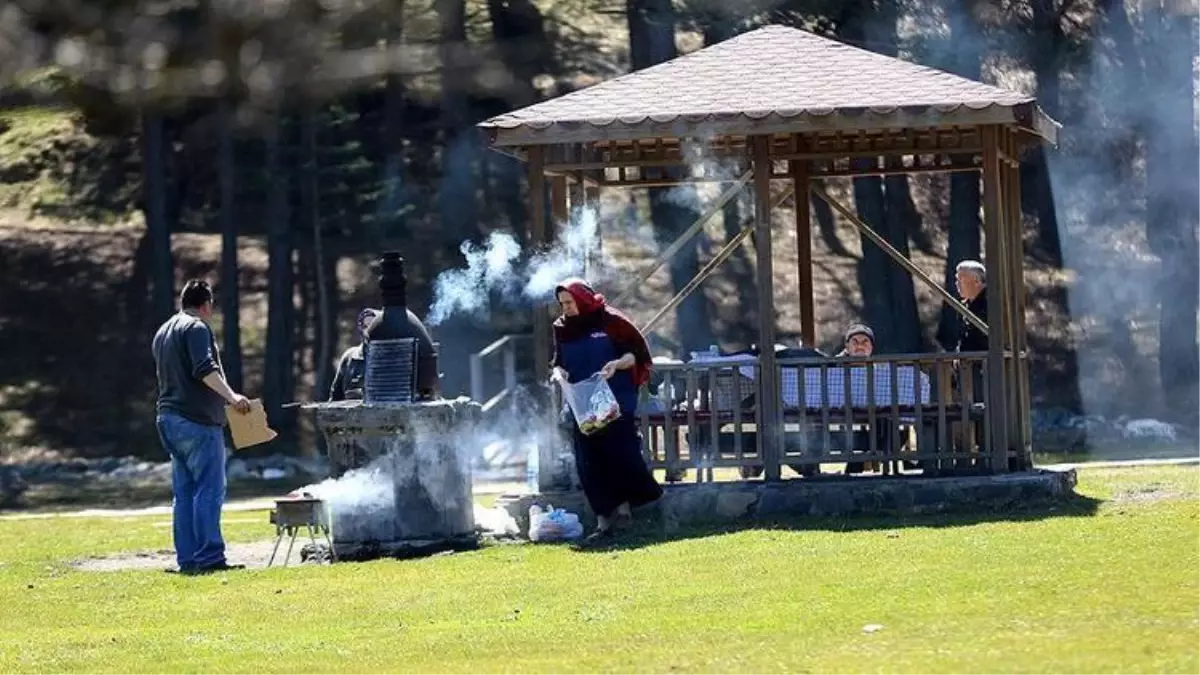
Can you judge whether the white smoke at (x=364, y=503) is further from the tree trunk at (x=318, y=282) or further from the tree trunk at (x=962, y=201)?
the tree trunk at (x=318, y=282)

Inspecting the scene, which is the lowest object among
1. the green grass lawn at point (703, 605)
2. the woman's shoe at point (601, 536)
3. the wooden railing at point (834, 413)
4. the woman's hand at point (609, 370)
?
the green grass lawn at point (703, 605)

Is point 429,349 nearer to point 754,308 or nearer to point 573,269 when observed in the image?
point 573,269

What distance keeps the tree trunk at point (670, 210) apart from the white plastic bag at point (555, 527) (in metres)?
16.2

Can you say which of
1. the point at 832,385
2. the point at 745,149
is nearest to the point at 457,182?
the point at 745,149

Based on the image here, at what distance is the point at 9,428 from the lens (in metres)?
33.6

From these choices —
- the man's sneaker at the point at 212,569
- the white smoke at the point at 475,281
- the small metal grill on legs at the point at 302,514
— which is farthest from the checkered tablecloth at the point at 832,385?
the white smoke at the point at 475,281

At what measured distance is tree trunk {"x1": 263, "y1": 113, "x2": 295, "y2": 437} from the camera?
33.6 m

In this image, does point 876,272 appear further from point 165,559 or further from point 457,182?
point 165,559

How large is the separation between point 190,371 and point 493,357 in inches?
709

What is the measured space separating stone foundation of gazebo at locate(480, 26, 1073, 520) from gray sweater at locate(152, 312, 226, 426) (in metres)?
2.50

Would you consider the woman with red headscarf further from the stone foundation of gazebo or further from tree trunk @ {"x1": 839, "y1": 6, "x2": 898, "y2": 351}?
tree trunk @ {"x1": 839, "y1": 6, "x2": 898, "y2": 351}

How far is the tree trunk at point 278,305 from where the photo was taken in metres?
33.6

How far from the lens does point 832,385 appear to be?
16.8 metres

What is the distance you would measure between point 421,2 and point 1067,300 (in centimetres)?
2722
